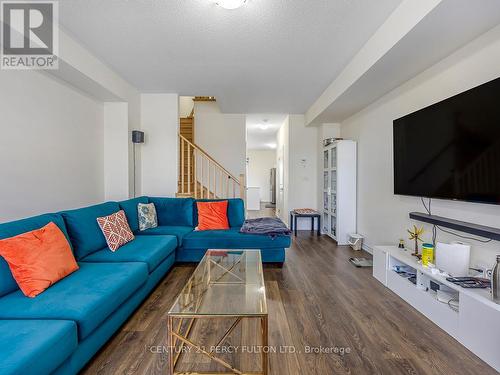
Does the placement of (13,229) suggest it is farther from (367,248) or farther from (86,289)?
(367,248)

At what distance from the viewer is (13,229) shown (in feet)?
5.65

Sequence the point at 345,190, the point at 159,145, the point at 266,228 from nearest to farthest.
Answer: the point at 266,228 → the point at 345,190 → the point at 159,145

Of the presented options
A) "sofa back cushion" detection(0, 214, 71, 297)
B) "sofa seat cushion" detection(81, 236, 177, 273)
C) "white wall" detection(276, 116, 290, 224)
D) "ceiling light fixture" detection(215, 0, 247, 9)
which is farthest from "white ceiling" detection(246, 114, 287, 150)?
"sofa back cushion" detection(0, 214, 71, 297)

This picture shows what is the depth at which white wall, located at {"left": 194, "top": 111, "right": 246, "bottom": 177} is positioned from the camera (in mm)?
5945

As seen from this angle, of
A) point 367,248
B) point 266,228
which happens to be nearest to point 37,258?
point 266,228

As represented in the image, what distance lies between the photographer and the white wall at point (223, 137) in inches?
234

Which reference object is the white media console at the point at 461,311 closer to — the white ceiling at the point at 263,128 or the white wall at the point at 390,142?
the white wall at the point at 390,142

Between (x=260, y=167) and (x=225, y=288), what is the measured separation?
9.94 metres

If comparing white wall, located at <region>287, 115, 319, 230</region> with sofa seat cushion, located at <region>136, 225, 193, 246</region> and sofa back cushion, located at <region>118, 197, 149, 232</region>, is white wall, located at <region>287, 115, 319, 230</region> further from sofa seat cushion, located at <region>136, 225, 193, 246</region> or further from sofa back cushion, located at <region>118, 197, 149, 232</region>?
sofa back cushion, located at <region>118, 197, 149, 232</region>

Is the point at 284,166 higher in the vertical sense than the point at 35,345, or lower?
higher

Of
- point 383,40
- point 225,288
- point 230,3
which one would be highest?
point 230,3

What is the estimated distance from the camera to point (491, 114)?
72.2 inches

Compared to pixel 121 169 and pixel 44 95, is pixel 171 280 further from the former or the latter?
pixel 44 95

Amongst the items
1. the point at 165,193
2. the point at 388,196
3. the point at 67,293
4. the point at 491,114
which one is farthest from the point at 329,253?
the point at 67,293
